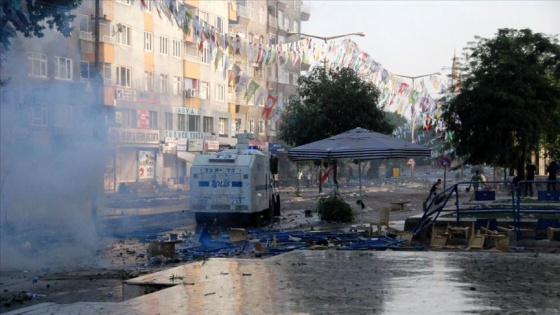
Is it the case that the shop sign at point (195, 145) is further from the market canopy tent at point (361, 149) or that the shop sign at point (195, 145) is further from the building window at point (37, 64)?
the building window at point (37, 64)

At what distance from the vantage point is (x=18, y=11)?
1697 centimetres

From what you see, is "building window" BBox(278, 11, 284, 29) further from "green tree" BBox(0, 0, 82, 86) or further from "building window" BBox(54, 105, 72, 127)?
"building window" BBox(54, 105, 72, 127)

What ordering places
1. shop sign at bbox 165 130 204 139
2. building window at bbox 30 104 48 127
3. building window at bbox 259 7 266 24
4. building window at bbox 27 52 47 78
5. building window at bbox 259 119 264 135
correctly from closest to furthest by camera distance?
1. building window at bbox 30 104 48 127
2. building window at bbox 27 52 47 78
3. shop sign at bbox 165 130 204 139
4. building window at bbox 259 119 264 135
5. building window at bbox 259 7 266 24

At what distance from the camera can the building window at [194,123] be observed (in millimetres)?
55850

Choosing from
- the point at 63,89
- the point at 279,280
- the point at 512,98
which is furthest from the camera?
the point at 512,98

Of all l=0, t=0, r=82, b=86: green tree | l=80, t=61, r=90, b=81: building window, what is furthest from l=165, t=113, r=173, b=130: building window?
l=0, t=0, r=82, b=86: green tree

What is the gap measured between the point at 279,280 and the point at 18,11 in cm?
958

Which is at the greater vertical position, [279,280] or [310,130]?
[310,130]

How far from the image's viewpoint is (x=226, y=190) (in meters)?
24.7

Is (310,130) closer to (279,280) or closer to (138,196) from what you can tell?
(138,196)

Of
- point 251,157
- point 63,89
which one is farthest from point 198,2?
point 63,89

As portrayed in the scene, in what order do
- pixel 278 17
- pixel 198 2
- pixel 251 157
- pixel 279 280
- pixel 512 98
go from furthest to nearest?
1. pixel 278 17
2. pixel 198 2
3. pixel 512 98
4. pixel 251 157
5. pixel 279 280

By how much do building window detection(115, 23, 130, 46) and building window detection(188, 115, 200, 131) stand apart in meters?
10.9

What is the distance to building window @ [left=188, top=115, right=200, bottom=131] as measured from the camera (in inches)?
2199
